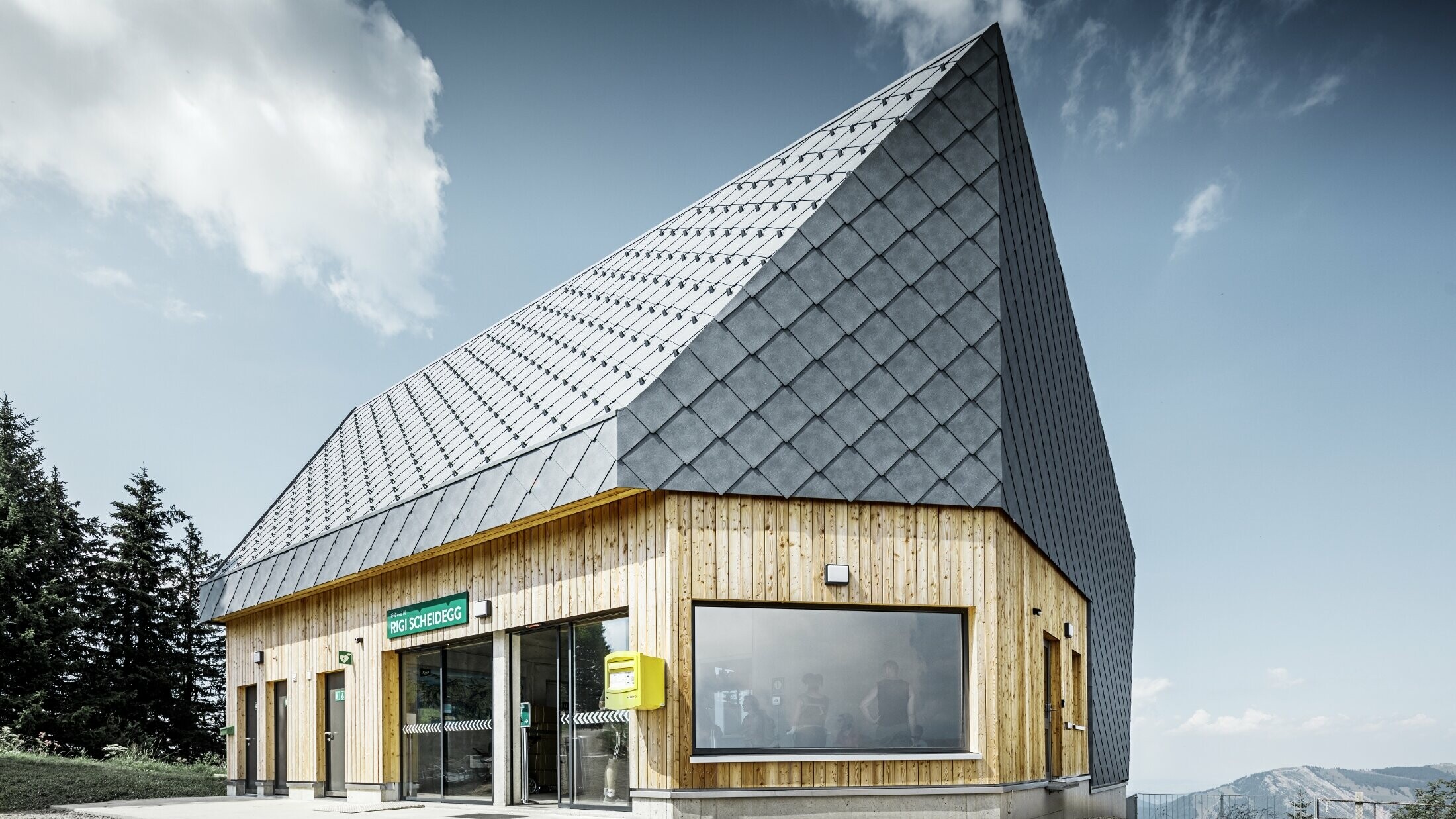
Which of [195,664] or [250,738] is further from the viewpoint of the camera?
[195,664]

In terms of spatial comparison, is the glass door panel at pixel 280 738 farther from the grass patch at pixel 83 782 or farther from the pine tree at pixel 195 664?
the pine tree at pixel 195 664

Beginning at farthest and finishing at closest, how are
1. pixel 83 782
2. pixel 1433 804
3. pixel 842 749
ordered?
pixel 1433 804, pixel 83 782, pixel 842 749

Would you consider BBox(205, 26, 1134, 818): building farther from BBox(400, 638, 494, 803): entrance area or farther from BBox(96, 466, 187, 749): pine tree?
BBox(96, 466, 187, 749): pine tree

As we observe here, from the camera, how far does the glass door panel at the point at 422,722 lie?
600 inches

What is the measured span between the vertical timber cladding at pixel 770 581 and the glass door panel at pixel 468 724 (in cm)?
65

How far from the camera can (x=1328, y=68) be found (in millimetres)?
19250

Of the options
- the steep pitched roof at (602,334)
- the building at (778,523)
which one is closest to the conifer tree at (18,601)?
the steep pitched roof at (602,334)

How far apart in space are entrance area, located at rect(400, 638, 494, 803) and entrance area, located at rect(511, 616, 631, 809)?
0.75m

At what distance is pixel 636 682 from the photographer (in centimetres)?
1066

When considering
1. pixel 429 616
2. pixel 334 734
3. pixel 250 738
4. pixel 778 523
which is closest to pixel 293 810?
pixel 334 734

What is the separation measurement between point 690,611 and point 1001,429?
404 cm

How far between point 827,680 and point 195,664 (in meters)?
29.6

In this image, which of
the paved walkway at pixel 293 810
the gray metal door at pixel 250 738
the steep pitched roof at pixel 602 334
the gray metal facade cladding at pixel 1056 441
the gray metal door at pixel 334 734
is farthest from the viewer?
the gray metal door at pixel 250 738

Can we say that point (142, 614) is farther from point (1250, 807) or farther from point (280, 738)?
point (1250, 807)
